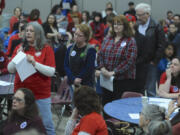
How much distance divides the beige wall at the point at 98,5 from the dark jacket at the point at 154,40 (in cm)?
971

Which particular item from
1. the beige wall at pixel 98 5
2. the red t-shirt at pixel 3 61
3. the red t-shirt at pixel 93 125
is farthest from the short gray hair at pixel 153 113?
the beige wall at pixel 98 5

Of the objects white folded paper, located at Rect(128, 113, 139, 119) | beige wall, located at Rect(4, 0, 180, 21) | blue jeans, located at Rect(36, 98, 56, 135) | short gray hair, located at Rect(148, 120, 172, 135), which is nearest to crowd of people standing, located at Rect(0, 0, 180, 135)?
blue jeans, located at Rect(36, 98, 56, 135)

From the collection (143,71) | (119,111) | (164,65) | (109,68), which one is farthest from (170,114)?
(164,65)

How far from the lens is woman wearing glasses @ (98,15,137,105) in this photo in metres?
4.98

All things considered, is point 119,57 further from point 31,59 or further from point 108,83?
point 31,59

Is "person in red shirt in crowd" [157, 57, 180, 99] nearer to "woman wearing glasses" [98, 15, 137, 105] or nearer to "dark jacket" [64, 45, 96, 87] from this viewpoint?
"woman wearing glasses" [98, 15, 137, 105]

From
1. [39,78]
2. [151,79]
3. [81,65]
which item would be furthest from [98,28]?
[39,78]

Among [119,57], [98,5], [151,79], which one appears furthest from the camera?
[98,5]

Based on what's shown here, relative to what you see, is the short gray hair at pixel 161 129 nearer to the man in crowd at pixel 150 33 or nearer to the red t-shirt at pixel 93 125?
the red t-shirt at pixel 93 125

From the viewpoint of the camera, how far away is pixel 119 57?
499 centimetres

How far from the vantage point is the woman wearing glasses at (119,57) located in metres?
4.98

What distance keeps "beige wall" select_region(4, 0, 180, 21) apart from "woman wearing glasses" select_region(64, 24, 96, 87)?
10.9 metres

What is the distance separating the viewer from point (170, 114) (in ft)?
12.6

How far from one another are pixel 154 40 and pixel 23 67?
2383mm
